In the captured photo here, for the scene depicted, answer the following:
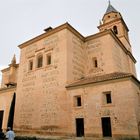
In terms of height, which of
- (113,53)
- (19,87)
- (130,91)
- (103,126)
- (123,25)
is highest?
(123,25)

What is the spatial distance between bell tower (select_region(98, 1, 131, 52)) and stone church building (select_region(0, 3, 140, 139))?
18.0 inches

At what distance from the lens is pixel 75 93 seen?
14.4 meters

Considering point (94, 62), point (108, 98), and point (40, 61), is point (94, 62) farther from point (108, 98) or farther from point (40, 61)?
point (108, 98)

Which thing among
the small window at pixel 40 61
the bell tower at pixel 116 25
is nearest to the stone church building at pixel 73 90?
the small window at pixel 40 61

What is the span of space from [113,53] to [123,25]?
29.4 feet

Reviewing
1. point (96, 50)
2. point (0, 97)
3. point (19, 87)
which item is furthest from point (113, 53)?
point (0, 97)

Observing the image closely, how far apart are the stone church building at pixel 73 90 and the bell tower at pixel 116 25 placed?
0.46m

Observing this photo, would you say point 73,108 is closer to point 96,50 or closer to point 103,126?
point 103,126

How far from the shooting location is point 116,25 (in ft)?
79.4

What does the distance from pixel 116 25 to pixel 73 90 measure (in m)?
14.0

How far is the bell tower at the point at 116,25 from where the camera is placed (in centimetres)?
2345

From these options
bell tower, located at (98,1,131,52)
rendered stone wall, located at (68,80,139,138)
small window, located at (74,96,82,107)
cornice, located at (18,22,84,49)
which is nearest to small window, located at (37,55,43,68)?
cornice, located at (18,22,84,49)

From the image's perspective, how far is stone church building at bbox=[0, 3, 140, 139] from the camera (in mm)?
12172

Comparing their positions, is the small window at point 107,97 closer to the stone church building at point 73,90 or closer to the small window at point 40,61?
the stone church building at point 73,90
